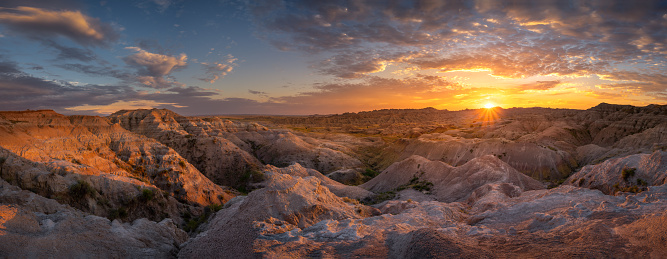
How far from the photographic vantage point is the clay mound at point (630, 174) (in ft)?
57.3

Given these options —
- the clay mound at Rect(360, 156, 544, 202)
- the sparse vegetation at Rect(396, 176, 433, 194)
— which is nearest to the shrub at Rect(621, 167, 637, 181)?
the clay mound at Rect(360, 156, 544, 202)

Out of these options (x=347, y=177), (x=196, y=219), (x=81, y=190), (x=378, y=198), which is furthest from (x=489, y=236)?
(x=347, y=177)

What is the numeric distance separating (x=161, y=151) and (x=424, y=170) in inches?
1236

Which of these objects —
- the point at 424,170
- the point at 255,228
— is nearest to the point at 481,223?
the point at 255,228

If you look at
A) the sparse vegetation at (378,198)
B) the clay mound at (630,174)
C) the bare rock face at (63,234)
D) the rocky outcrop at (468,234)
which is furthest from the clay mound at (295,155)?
the bare rock face at (63,234)

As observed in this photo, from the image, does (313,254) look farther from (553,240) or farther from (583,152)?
(583,152)

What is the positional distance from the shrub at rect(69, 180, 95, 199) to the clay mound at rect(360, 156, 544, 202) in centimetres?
2975

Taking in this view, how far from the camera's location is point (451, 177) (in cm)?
3466

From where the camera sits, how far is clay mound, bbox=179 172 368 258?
12422 mm

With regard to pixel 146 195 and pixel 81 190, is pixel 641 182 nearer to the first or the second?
pixel 146 195

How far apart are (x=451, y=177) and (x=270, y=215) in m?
26.3

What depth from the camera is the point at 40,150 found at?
67.7 ft

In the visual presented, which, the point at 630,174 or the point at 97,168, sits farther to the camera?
the point at 97,168

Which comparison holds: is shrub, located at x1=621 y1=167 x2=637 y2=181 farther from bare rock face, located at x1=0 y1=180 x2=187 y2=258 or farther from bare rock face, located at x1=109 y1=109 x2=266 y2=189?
bare rock face, located at x1=109 y1=109 x2=266 y2=189
